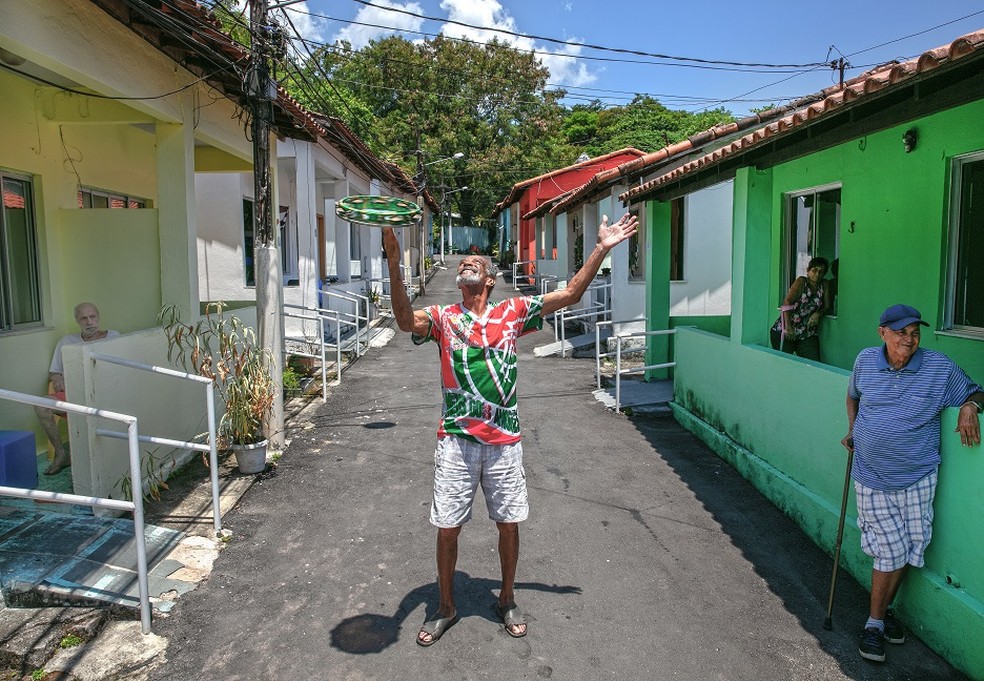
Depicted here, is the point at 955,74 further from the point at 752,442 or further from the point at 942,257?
the point at 752,442

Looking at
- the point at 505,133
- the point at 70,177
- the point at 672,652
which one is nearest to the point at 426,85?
the point at 505,133

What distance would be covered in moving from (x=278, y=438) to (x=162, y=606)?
3117mm

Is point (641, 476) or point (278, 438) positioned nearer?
point (641, 476)

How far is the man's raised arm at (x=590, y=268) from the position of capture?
355 centimetres

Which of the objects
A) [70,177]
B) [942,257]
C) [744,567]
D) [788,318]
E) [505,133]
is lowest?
[744,567]

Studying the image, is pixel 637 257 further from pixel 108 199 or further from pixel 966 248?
pixel 108 199

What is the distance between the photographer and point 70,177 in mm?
7098

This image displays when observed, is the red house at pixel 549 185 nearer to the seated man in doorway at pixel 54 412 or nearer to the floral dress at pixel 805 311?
the floral dress at pixel 805 311

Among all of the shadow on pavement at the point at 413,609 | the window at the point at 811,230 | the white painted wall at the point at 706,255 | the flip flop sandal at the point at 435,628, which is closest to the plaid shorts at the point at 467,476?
the flip flop sandal at the point at 435,628

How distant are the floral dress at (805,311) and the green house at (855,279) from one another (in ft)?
0.73

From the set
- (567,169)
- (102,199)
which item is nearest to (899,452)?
(102,199)

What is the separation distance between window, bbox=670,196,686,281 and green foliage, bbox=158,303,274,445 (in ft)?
25.8

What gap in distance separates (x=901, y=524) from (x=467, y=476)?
2127mm

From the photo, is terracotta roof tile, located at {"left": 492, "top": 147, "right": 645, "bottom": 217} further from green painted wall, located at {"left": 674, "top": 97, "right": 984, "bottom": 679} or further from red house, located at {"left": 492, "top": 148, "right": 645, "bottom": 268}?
green painted wall, located at {"left": 674, "top": 97, "right": 984, "bottom": 679}
